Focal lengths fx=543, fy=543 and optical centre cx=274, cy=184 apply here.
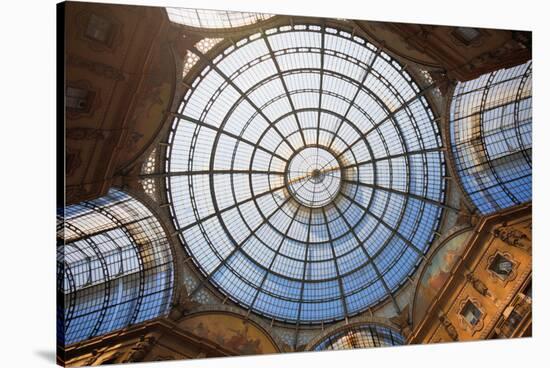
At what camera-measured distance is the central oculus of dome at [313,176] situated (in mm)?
18547

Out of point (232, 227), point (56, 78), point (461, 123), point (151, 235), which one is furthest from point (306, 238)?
point (56, 78)

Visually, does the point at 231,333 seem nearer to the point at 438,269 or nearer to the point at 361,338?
the point at 361,338

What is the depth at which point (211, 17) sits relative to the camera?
15945mm

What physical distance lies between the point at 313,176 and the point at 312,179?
108 millimetres

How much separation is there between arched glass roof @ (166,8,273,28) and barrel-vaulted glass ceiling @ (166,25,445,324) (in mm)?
1205

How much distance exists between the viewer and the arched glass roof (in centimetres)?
1555

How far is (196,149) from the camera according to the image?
1747 cm

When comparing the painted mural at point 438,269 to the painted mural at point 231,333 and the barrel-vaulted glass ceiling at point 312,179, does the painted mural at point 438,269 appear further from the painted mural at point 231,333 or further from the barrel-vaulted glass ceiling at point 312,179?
the painted mural at point 231,333

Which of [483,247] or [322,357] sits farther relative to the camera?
[483,247]

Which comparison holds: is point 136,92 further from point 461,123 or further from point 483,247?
point 483,247

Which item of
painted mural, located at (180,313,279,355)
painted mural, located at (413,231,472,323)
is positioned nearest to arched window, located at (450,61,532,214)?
painted mural, located at (413,231,472,323)

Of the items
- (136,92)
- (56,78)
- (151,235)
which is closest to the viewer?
(56,78)

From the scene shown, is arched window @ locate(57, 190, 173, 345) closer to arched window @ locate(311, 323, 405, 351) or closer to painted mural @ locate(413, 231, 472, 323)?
arched window @ locate(311, 323, 405, 351)

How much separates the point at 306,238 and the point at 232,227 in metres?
2.71
